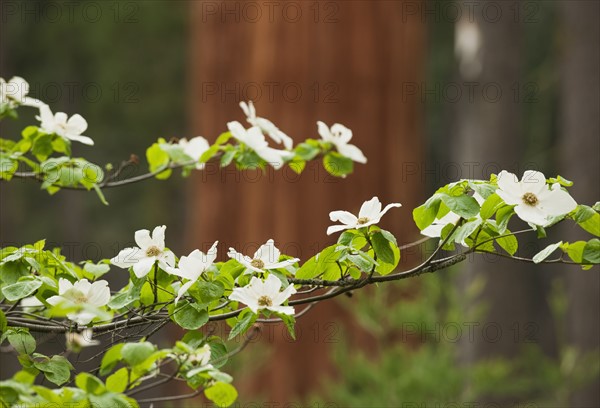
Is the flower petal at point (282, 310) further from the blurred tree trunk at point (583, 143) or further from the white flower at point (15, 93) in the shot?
the blurred tree trunk at point (583, 143)

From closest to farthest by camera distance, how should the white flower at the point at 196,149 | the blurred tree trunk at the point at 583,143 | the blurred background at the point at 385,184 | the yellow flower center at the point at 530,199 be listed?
1. the yellow flower center at the point at 530,199
2. the white flower at the point at 196,149
3. the blurred background at the point at 385,184
4. the blurred tree trunk at the point at 583,143

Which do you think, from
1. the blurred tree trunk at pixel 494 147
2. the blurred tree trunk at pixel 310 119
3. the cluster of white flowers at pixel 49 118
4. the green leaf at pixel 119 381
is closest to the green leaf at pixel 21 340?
the green leaf at pixel 119 381

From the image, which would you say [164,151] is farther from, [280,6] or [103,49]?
[103,49]

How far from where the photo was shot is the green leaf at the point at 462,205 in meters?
0.98

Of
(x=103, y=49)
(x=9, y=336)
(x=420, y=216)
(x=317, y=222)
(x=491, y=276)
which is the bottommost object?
(x=491, y=276)

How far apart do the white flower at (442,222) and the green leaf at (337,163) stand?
38cm

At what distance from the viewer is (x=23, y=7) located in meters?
11.0

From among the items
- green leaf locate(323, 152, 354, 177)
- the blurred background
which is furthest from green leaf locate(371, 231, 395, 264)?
the blurred background

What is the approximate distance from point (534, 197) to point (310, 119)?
3218mm

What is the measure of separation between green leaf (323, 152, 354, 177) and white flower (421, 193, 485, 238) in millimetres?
379

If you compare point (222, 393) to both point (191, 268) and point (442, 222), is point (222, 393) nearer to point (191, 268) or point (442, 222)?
point (191, 268)

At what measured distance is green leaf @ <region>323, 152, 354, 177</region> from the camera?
1461mm

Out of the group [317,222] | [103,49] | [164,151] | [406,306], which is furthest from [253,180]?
[103,49]

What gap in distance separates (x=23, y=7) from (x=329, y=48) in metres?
8.02
